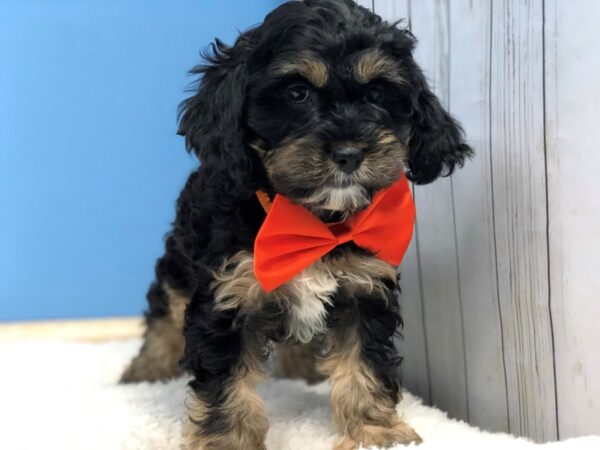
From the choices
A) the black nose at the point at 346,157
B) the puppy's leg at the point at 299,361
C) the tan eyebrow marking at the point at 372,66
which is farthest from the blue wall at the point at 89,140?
the black nose at the point at 346,157

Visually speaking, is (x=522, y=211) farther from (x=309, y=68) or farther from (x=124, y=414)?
(x=124, y=414)

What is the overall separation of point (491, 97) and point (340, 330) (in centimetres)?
88

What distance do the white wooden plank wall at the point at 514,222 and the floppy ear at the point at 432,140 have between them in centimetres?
19

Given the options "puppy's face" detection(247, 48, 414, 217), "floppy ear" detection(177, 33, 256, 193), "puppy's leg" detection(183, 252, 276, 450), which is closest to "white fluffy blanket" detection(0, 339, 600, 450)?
"puppy's leg" detection(183, 252, 276, 450)

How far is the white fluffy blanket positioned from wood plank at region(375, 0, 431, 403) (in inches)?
6.1

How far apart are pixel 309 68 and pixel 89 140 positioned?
230 cm

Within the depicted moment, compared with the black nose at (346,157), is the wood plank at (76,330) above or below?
below

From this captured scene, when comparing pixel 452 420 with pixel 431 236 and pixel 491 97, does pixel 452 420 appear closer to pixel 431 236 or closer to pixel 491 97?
pixel 431 236

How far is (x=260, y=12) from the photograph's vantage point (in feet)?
12.9

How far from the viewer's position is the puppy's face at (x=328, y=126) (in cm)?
179

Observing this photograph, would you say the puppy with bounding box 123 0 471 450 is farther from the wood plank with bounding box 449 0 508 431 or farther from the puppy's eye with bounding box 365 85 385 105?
the wood plank with bounding box 449 0 508 431

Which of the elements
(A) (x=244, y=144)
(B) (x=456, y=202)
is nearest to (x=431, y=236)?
(B) (x=456, y=202)

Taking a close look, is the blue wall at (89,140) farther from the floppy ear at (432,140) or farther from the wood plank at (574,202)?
the wood plank at (574,202)

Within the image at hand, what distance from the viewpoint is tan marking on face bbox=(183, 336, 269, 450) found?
2.06 meters
